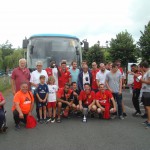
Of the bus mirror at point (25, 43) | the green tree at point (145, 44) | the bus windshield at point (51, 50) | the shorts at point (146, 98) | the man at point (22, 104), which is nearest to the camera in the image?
the man at point (22, 104)

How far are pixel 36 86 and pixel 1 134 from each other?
221 centimetres

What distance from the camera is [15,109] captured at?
8336 mm

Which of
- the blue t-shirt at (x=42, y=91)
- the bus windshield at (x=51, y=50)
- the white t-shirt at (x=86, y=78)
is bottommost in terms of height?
the blue t-shirt at (x=42, y=91)

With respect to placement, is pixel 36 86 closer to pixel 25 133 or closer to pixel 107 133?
pixel 25 133

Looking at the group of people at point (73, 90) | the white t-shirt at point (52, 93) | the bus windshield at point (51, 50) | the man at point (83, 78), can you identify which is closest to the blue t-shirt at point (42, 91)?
the group of people at point (73, 90)

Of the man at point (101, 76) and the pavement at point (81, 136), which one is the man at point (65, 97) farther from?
the man at point (101, 76)

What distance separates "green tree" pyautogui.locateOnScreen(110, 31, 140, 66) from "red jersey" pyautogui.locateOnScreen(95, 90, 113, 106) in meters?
22.6

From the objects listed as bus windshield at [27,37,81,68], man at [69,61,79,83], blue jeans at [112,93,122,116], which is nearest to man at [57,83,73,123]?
man at [69,61,79,83]

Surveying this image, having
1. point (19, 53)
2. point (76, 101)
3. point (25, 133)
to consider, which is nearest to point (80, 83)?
point (76, 101)

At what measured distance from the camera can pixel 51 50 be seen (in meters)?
13.5

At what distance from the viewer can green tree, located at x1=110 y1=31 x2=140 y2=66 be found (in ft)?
106

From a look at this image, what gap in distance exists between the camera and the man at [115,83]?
9.84m

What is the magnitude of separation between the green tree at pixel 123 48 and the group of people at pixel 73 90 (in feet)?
73.0

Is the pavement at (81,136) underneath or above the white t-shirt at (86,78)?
underneath
